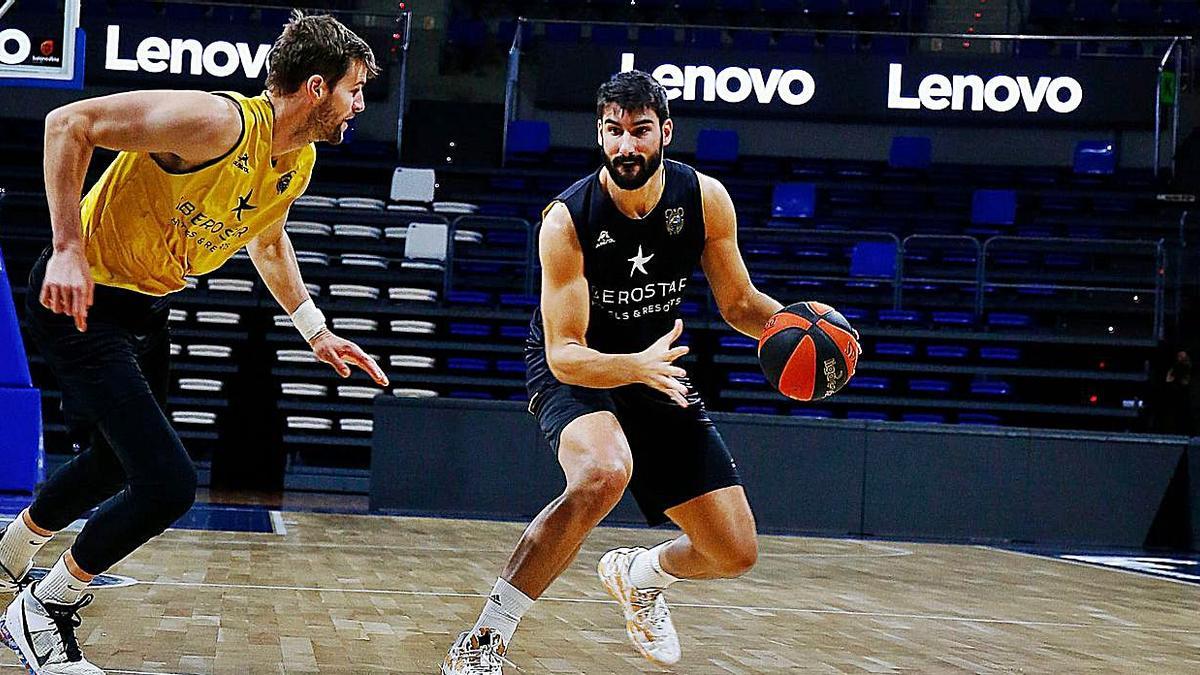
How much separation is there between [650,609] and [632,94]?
1.64 m

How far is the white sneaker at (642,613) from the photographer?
4285 mm

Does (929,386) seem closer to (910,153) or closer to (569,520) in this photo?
(910,153)

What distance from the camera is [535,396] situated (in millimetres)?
4203

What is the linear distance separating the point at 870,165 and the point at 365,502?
305 inches

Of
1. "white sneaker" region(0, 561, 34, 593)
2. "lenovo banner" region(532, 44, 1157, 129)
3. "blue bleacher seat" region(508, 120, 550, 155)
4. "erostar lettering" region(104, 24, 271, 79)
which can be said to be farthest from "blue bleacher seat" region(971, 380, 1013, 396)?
"white sneaker" region(0, 561, 34, 593)

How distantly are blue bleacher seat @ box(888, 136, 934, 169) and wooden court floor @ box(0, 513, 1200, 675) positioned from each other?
26.8ft

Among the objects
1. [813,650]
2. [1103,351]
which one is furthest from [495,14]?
[813,650]

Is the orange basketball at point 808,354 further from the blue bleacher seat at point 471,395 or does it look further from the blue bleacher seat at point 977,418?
the blue bleacher seat at point 471,395

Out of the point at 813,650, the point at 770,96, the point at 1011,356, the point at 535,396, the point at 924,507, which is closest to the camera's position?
the point at 535,396

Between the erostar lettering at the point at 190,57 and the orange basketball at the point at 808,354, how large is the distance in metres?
13.0

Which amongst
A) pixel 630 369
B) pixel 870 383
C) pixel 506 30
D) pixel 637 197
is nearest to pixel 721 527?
pixel 630 369

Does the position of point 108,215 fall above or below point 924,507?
above

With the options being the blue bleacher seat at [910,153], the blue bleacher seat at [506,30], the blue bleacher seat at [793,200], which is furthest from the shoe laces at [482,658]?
the blue bleacher seat at [506,30]

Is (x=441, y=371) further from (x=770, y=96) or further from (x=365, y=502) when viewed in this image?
(x=770, y=96)
